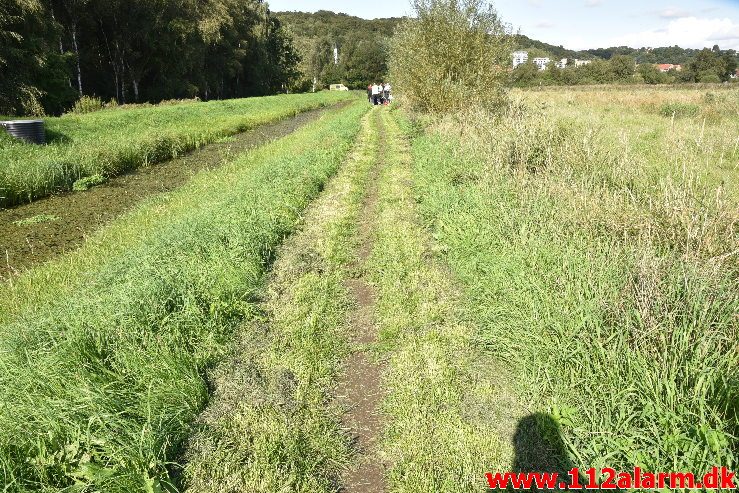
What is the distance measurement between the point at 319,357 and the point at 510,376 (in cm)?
171

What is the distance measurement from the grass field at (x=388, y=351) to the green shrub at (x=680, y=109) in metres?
17.9

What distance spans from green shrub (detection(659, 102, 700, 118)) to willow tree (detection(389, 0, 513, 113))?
920cm

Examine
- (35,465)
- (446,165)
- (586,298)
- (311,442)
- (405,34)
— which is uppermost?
(405,34)

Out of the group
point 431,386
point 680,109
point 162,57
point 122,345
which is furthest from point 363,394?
point 162,57

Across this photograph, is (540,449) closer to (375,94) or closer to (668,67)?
(375,94)

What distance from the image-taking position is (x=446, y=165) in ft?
31.6

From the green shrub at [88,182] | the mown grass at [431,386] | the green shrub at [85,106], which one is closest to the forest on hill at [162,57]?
the green shrub at [85,106]

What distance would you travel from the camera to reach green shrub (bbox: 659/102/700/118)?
19778 mm

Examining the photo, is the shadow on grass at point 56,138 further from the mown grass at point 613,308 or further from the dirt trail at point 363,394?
the mown grass at point 613,308

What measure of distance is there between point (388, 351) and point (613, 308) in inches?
77.7

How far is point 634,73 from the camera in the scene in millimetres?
70938

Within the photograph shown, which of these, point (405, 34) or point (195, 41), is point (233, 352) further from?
point (195, 41)

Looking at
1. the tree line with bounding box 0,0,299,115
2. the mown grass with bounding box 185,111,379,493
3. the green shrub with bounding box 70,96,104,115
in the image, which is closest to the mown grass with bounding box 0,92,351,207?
the green shrub with bounding box 70,96,104,115

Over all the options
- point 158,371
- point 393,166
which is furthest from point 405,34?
point 158,371
